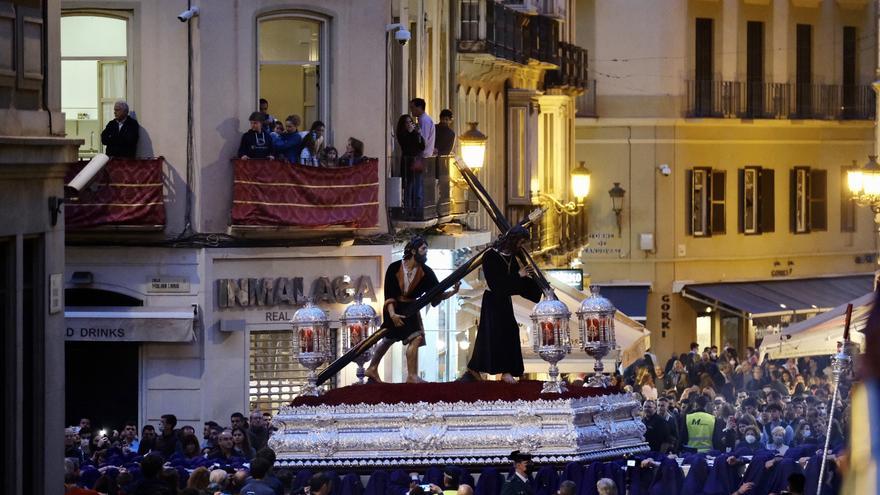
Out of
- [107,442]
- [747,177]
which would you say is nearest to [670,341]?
[747,177]

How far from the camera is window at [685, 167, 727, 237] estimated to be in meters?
50.8

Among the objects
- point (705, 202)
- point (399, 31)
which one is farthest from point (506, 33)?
point (705, 202)

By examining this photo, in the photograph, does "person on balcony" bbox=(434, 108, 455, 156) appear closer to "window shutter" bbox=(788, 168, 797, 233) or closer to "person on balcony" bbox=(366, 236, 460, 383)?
"person on balcony" bbox=(366, 236, 460, 383)

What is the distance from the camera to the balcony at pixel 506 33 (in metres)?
34.9

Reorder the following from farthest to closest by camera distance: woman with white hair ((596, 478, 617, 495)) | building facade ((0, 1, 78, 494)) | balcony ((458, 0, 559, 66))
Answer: balcony ((458, 0, 559, 66)), woman with white hair ((596, 478, 617, 495)), building facade ((0, 1, 78, 494))

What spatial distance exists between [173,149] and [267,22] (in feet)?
6.29

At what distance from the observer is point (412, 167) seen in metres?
28.2

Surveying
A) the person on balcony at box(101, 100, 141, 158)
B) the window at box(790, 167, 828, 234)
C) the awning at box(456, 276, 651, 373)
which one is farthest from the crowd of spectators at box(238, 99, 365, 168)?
the window at box(790, 167, 828, 234)

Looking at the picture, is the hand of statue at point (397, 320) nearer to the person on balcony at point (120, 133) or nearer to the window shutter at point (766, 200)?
the person on balcony at point (120, 133)

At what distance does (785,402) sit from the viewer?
26.1 m

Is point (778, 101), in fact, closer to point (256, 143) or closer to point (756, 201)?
point (756, 201)

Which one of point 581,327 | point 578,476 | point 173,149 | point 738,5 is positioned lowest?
point 578,476

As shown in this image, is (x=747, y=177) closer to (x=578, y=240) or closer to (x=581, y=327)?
(x=578, y=240)

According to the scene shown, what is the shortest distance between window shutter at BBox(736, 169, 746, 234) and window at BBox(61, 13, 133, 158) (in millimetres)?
27320
